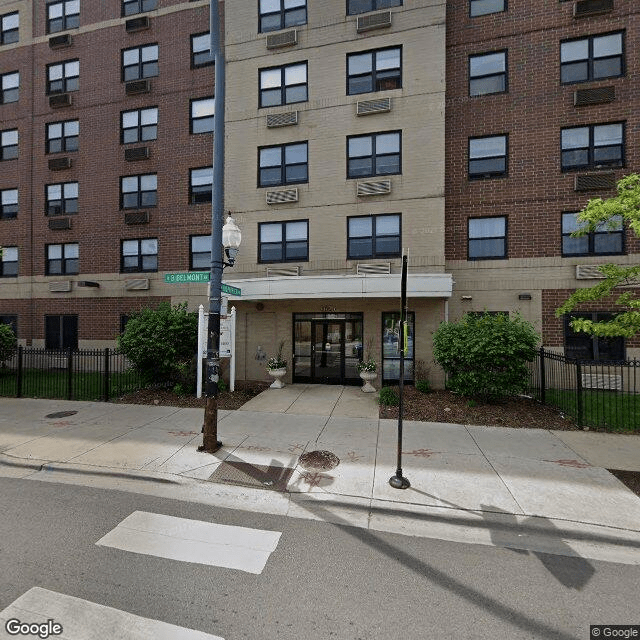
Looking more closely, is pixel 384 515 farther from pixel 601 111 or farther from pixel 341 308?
pixel 601 111

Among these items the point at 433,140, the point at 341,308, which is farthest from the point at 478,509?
the point at 433,140

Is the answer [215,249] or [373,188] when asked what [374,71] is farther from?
[215,249]

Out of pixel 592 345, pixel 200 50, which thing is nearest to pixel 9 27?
pixel 200 50

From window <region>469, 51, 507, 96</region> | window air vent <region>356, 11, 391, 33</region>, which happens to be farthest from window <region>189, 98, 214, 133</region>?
window <region>469, 51, 507, 96</region>

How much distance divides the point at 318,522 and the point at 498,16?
1698cm

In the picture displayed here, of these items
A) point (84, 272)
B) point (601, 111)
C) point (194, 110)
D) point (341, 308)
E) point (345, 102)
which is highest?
point (194, 110)

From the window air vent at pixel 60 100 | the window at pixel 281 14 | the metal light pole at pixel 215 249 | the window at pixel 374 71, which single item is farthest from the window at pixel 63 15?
the metal light pole at pixel 215 249

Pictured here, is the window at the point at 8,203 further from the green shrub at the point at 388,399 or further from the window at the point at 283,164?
the green shrub at the point at 388,399

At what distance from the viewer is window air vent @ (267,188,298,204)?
42.4 ft

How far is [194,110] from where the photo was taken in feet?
49.6

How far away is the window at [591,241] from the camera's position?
11.6m

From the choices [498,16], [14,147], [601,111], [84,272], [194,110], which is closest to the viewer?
[601,111]

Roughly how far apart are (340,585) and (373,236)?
10.9m

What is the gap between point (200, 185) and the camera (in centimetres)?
1504
